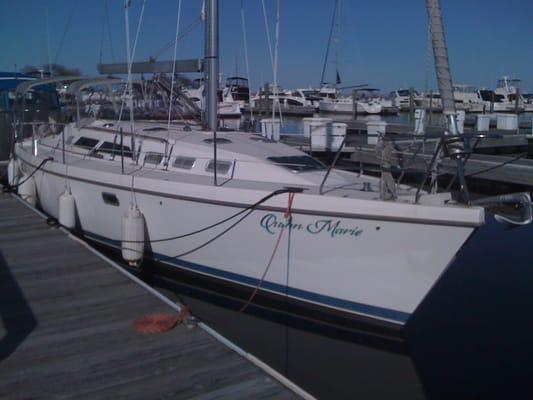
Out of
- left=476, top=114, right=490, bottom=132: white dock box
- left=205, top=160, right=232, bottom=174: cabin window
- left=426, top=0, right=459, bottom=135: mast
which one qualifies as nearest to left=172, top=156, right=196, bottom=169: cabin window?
left=205, top=160, right=232, bottom=174: cabin window

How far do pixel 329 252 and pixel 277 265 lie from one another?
2.45 ft

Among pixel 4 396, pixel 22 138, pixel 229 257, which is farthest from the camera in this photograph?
pixel 22 138

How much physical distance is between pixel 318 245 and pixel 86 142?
18.5 ft

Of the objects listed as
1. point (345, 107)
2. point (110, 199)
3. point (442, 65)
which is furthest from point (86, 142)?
point (345, 107)

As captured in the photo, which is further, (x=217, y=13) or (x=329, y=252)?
(x=217, y=13)

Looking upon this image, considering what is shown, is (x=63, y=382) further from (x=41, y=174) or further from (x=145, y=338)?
(x=41, y=174)

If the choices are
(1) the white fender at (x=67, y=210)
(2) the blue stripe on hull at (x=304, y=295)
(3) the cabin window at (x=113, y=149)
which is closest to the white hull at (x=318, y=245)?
(2) the blue stripe on hull at (x=304, y=295)

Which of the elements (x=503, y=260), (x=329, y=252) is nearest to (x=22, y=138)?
(x=329, y=252)

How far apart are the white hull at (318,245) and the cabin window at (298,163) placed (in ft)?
3.55

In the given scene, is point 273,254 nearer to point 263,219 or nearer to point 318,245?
point 263,219

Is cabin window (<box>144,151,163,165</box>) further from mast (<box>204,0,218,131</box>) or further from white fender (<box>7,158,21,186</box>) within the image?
white fender (<box>7,158,21,186</box>)

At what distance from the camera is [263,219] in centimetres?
657

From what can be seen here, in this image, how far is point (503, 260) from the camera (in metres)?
9.21

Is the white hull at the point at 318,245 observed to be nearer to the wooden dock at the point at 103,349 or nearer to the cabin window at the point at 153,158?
the cabin window at the point at 153,158
